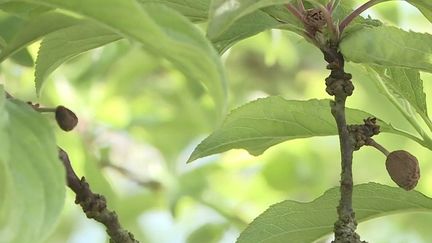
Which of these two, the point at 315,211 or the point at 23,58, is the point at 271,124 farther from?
the point at 23,58

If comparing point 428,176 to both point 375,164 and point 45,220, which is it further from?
point 45,220

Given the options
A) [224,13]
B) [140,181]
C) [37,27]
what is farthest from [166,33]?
[140,181]

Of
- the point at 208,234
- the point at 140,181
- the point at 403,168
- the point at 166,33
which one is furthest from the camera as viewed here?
the point at 140,181

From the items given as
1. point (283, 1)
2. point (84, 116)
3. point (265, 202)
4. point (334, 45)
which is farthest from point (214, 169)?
point (283, 1)

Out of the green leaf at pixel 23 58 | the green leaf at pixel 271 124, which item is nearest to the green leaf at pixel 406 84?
the green leaf at pixel 271 124

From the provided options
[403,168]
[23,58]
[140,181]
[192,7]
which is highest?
[140,181]

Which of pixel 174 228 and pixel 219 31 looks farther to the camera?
pixel 174 228
